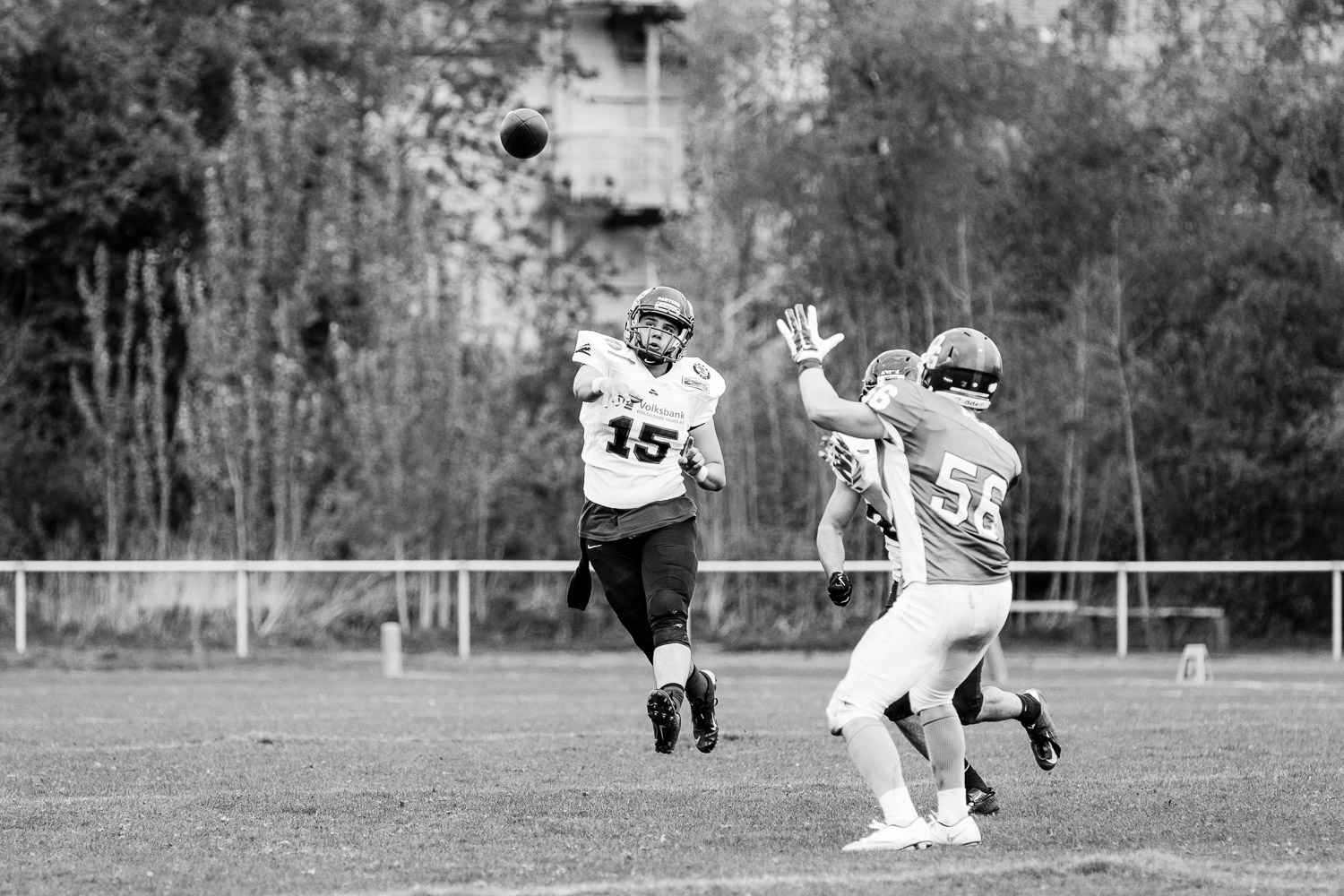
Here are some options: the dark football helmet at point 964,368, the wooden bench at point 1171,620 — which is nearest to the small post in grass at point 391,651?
the wooden bench at point 1171,620

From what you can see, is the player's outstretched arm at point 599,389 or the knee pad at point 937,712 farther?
the player's outstretched arm at point 599,389

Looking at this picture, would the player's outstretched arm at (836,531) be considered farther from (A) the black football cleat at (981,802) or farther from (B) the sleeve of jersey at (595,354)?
(B) the sleeve of jersey at (595,354)

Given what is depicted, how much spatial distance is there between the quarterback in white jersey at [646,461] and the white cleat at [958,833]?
1935 mm

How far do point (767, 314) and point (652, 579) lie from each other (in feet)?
57.2

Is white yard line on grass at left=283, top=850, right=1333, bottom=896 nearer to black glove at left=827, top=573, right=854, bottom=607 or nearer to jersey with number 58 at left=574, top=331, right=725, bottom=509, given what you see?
black glove at left=827, top=573, right=854, bottom=607

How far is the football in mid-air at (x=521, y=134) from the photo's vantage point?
12953 millimetres

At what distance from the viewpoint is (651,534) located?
877 cm

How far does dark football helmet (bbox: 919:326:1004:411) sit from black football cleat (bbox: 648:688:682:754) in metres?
2.04

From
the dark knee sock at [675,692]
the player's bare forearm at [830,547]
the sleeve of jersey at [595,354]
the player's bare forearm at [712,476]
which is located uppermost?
the sleeve of jersey at [595,354]

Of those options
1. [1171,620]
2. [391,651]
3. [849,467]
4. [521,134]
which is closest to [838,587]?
[849,467]

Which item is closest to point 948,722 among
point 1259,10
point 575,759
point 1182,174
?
point 575,759

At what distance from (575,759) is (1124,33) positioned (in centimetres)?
1907

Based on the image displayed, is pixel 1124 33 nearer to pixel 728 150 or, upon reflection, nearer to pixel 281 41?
pixel 728 150

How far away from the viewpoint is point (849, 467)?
26.8ft
